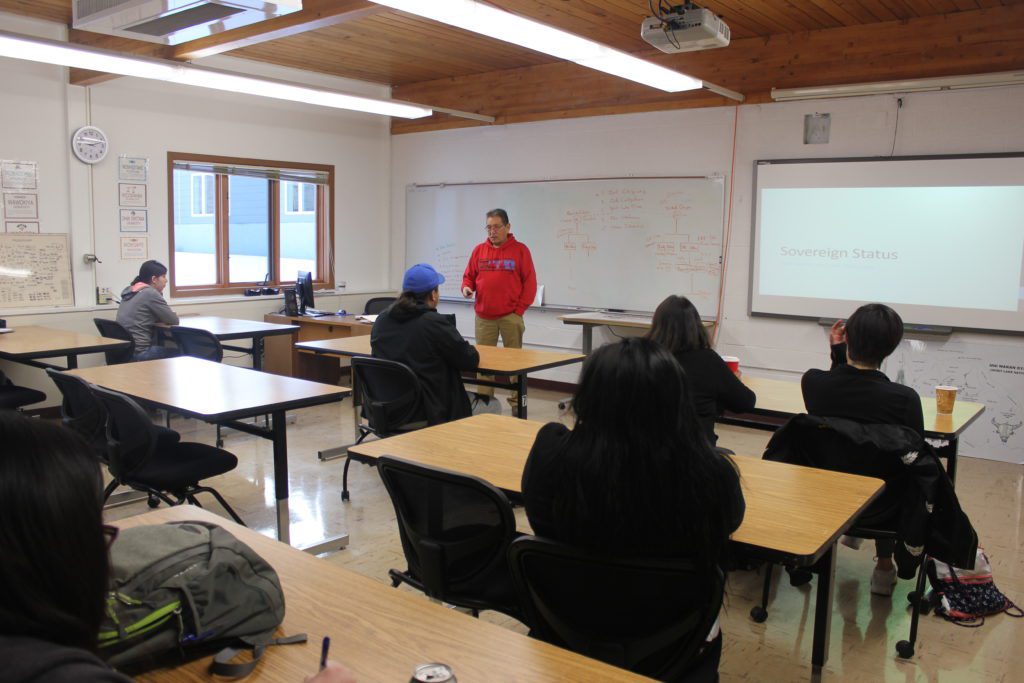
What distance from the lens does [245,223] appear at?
747 centimetres

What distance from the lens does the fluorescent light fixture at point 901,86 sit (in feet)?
16.4

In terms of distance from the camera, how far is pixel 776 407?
3363 mm

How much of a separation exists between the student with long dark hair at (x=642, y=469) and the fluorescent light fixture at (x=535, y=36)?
2.38m

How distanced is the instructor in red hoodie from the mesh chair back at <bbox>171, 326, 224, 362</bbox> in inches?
69.5

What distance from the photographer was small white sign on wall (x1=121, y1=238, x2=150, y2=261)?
20.8 feet

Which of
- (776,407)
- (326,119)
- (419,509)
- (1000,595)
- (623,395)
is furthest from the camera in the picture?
(326,119)

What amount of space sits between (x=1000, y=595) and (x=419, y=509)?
2.44 m

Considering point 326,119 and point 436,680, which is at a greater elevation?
point 326,119

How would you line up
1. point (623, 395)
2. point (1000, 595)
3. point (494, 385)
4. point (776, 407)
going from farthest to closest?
point (494, 385), point (776, 407), point (1000, 595), point (623, 395)

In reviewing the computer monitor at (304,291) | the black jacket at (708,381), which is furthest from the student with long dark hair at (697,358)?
the computer monitor at (304,291)

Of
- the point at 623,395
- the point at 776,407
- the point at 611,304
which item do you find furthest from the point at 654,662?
the point at 611,304

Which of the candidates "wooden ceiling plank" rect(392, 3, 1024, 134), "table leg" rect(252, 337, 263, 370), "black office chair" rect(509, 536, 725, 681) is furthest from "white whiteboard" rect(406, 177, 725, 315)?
"black office chair" rect(509, 536, 725, 681)

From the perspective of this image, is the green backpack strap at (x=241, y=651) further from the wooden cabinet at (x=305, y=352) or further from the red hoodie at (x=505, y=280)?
the wooden cabinet at (x=305, y=352)

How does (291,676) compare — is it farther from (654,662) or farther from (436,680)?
(654,662)
